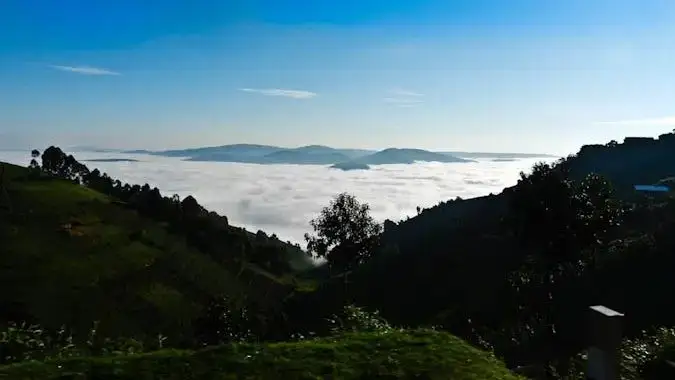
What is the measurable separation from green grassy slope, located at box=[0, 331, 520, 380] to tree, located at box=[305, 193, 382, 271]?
63.1m

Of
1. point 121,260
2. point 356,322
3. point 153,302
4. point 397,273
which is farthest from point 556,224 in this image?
point 121,260

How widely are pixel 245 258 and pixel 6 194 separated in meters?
51.9

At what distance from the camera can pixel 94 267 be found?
294ft

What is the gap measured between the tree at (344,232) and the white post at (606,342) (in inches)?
2617

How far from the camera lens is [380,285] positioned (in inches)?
3041

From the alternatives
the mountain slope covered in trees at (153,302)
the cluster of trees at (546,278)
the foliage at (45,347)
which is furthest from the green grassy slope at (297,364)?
the cluster of trees at (546,278)

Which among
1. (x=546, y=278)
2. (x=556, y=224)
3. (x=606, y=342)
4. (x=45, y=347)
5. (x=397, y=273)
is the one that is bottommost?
(x=397, y=273)

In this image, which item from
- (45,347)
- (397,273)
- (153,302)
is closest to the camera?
(45,347)

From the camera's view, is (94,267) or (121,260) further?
(121,260)

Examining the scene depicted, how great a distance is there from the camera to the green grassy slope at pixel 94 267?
247 feet

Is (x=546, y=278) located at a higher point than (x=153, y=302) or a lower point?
higher

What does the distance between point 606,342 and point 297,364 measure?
217 inches

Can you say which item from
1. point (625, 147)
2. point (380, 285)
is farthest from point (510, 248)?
point (625, 147)

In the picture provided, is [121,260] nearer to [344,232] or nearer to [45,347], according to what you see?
[344,232]
